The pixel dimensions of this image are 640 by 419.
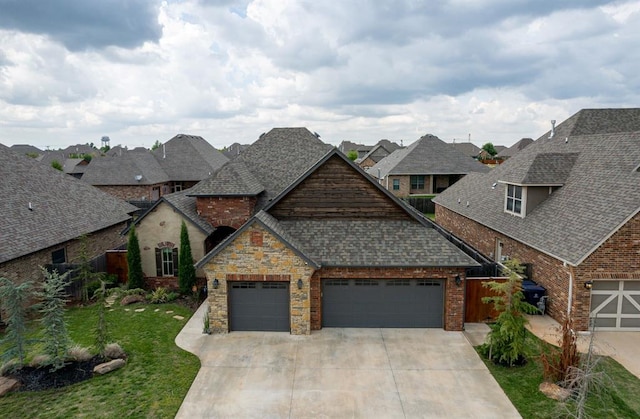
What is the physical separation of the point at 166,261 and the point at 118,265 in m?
2.90

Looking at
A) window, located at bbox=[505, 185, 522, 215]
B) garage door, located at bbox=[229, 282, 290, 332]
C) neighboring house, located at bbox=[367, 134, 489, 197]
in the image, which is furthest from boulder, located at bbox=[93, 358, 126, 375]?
neighboring house, located at bbox=[367, 134, 489, 197]

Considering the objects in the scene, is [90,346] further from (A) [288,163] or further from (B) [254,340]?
(A) [288,163]

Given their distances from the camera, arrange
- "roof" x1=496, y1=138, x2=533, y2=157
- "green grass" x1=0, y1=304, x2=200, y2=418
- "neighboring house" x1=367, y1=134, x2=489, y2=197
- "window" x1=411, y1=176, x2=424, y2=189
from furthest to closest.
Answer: "roof" x1=496, y1=138, x2=533, y2=157 → "window" x1=411, y1=176, x2=424, y2=189 → "neighboring house" x1=367, y1=134, x2=489, y2=197 → "green grass" x1=0, y1=304, x2=200, y2=418

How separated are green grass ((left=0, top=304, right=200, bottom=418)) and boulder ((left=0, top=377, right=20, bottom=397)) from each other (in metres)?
0.16

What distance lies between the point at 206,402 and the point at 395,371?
16.5 feet

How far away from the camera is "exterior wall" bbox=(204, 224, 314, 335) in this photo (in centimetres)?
1312

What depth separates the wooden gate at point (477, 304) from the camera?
564 inches

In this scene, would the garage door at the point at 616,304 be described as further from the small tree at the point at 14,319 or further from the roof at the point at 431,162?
the roof at the point at 431,162

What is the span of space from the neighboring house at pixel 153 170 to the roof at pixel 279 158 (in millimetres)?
19256

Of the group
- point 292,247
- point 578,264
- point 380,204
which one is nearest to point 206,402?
point 292,247

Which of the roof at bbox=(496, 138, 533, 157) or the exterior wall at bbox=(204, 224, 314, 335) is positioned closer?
the exterior wall at bbox=(204, 224, 314, 335)

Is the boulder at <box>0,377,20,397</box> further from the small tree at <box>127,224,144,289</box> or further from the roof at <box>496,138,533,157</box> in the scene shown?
the roof at <box>496,138,533,157</box>

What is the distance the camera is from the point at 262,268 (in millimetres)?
13273

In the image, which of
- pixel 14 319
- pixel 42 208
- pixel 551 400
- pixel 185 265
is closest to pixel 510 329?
pixel 551 400
